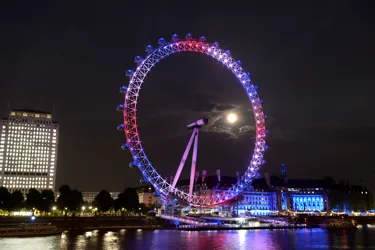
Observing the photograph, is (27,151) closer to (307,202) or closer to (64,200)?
(64,200)

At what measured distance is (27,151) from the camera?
127 metres

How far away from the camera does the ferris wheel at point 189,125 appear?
169ft

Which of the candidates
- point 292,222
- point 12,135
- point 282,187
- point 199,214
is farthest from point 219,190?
point 12,135

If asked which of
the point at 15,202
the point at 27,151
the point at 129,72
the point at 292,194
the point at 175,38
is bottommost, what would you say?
the point at 15,202

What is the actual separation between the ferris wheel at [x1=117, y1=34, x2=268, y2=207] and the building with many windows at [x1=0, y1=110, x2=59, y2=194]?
78.3m

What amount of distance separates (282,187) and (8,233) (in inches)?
3953

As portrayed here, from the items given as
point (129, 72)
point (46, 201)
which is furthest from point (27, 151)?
point (129, 72)

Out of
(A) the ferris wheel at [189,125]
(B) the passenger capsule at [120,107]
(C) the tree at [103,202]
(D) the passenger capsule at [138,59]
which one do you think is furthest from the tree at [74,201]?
(D) the passenger capsule at [138,59]

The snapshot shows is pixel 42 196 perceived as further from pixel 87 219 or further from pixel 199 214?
pixel 199 214

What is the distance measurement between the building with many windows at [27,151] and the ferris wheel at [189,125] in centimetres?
7832

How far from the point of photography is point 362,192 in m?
148

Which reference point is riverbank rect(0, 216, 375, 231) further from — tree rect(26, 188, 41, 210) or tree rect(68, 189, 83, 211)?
tree rect(26, 188, 41, 210)

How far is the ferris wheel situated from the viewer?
51.7 m

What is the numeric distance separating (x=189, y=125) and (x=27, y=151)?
81.1m
